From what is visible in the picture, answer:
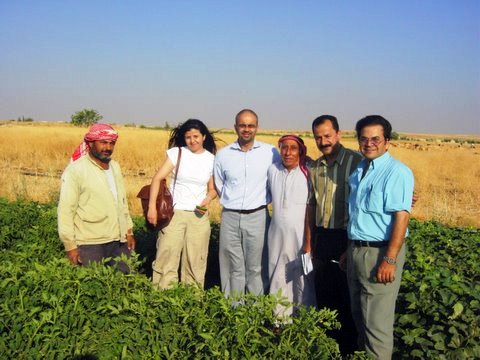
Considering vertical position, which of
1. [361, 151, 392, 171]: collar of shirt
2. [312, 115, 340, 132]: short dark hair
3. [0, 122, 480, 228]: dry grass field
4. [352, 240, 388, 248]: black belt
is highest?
[312, 115, 340, 132]: short dark hair

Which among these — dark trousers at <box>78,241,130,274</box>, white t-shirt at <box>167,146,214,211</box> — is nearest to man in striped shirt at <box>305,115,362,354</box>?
white t-shirt at <box>167,146,214,211</box>

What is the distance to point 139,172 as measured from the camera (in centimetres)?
1964

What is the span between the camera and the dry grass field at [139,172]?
1162 centimetres

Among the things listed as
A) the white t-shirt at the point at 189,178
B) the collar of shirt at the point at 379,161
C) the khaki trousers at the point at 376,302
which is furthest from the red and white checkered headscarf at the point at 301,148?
the khaki trousers at the point at 376,302

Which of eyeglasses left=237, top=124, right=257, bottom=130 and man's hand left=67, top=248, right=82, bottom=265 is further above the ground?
eyeglasses left=237, top=124, right=257, bottom=130

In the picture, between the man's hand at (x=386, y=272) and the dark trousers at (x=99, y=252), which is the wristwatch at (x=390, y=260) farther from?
the dark trousers at (x=99, y=252)

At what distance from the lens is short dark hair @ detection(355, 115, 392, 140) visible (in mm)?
3309

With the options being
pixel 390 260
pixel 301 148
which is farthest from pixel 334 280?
pixel 301 148

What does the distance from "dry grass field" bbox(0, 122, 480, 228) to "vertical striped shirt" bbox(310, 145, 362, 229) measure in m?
5.34

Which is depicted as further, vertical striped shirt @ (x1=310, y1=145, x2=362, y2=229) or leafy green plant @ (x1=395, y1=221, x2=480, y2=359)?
vertical striped shirt @ (x1=310, y1=145, x2=362, y2=229)

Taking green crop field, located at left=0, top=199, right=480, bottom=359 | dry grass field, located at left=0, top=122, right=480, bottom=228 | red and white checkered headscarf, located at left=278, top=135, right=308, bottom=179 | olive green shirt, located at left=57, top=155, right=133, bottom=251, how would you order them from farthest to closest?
dry grass field, located at left=0, top=122, right=480, bottom=228
red and white checkered headscarf, located at left=278, top=135, right=308, bottom=179
olive green shirt, located at left=57, top=155, right=133, bottom=251
green crop field, located at left=0, top=199, right=480, bottom=359

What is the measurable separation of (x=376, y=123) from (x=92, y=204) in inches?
96.0

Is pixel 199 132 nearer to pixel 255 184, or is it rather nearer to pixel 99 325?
pixel 255 184

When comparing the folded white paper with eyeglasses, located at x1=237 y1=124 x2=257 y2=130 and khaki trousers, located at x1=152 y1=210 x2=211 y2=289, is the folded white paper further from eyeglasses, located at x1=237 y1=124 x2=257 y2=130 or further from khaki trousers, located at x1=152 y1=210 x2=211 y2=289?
eyeglasses, located at x1=237 y1=124 x2=257 y2=130
